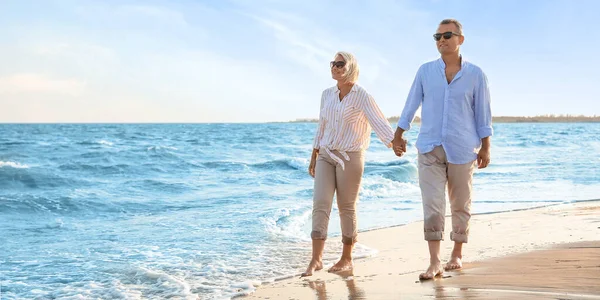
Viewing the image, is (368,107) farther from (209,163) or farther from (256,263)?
(209,163)

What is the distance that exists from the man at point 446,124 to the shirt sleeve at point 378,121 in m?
0.38

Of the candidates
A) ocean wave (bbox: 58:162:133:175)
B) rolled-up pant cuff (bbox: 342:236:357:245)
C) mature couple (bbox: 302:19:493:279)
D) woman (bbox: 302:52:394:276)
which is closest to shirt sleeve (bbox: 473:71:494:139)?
mature couple (bbox: 302:19:493:279)

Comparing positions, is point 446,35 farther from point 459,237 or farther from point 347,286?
point 347,286

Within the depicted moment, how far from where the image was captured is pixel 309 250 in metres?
7.81

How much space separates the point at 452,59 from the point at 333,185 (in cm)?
148

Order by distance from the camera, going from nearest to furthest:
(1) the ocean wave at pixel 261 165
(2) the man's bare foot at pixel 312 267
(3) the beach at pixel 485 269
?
(3) the beach at pixel 485 269 < (2) the man's bare foot at pixel 312 267 < (1) the ocean wave at pixel 261 165

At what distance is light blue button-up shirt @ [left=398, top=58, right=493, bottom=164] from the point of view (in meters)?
5.17

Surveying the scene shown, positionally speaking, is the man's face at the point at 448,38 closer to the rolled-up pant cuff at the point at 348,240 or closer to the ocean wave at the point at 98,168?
the rolled-up pant cuff at the point at 348,240

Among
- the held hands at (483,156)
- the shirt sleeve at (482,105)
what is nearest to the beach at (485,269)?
the held hands at (483,156)

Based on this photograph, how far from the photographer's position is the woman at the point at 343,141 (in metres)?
5.75

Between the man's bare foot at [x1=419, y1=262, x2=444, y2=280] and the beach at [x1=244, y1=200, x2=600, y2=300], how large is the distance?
0.17 feet

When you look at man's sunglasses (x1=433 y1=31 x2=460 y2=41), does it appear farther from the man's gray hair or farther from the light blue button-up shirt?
the light blue button-up shirt

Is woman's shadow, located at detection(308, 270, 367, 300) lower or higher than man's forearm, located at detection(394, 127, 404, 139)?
lower

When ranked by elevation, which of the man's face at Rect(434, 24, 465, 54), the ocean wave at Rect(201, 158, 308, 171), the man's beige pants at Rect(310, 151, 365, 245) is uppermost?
the man's face at Rect(434, 24, 465, 54)
